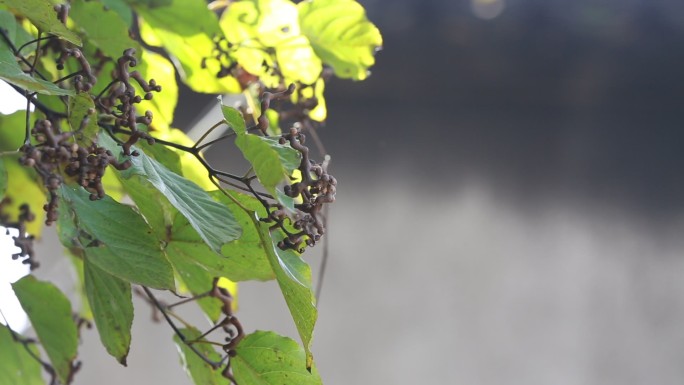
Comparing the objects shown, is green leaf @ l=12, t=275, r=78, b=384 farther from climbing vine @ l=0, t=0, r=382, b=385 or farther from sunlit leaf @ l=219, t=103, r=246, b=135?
sunlit leaf @ l=219, t=103, r=246, b=135

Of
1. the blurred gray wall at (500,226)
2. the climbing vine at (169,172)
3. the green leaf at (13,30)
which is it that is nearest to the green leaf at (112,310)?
the climbing vine at (169,172)

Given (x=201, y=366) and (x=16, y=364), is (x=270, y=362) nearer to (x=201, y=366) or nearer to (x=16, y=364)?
(x=201, y=366)

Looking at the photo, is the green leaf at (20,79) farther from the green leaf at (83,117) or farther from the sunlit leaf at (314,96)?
the sunlit leaf at (314,96)

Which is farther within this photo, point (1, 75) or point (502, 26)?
point (502, 26)

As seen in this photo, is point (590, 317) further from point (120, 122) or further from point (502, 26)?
point (120, 122)

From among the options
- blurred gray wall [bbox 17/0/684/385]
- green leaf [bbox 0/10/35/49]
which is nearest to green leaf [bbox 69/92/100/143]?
green leaf [bbox 0/10/35/49]

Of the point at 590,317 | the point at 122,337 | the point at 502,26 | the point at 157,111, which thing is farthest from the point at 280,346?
the point at 590,317
